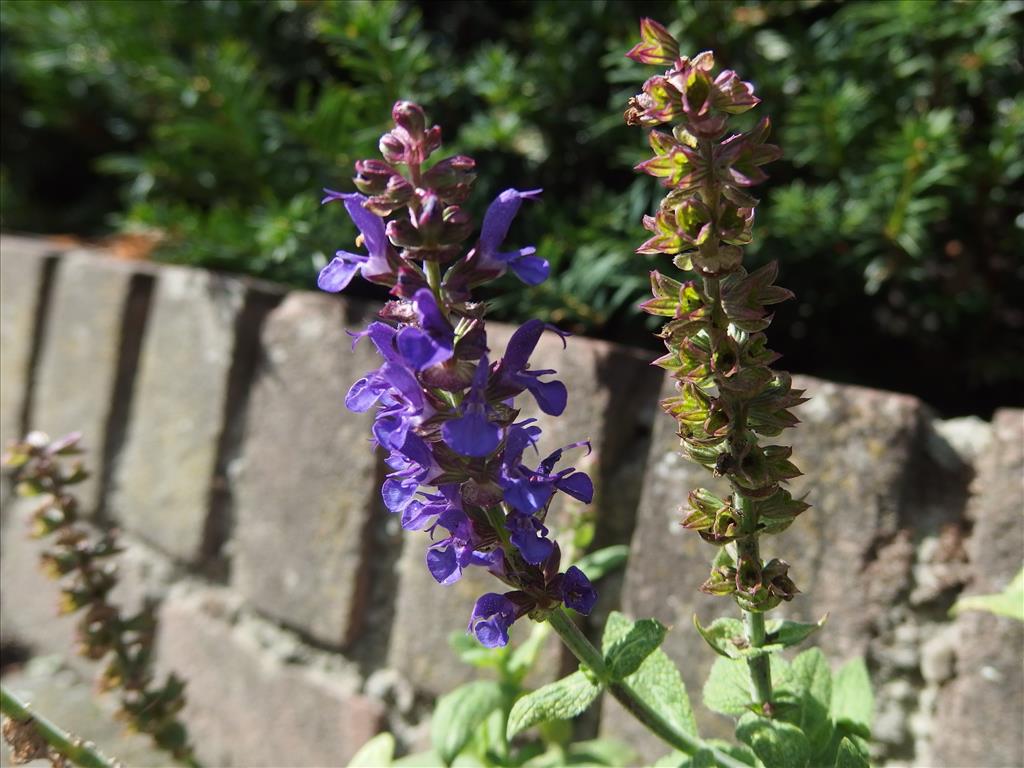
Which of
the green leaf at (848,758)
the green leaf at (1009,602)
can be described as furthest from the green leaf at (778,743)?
the green leaf at (1009,602)

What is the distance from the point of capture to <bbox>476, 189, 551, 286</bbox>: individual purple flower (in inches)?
32.3

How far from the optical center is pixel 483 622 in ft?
2.90

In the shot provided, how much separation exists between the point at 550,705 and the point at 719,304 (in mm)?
427

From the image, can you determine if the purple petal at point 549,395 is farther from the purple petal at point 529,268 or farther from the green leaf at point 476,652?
the green leaf at point 476,652

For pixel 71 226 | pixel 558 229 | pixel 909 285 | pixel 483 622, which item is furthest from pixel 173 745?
pixel 71 226

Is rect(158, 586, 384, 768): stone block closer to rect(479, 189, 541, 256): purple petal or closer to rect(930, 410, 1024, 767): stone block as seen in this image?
rect(930, 410, 1024, 767): stone block

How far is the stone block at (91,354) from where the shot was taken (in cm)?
206

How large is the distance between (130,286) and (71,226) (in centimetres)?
102

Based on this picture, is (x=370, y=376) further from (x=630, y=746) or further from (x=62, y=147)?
(x=62, y=147)

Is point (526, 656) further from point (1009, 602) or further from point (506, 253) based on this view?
point (506, 253)

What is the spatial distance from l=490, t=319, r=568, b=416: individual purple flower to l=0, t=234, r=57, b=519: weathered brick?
1.75 m

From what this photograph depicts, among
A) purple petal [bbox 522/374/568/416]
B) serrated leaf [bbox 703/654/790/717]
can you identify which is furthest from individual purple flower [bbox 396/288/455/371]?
serrated leaf [bbox 703/654/790/717]

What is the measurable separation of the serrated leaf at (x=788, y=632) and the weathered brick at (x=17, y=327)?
1890 mm

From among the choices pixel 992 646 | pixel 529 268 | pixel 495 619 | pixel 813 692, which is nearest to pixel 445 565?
pixel 495 619
